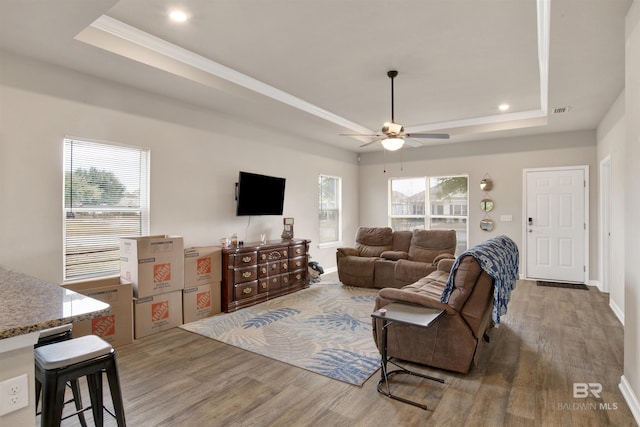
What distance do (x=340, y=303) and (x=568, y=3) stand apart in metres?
3.94

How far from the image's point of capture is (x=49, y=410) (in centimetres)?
150

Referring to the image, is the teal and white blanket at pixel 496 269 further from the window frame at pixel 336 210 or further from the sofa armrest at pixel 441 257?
the window frame at pixel 336 210

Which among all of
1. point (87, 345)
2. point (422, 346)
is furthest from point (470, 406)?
point (87, 345)

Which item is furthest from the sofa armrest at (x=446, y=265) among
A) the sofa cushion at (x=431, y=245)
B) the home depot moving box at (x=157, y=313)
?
the home depot moving box at (x=157, y=313)

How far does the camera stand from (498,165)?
6.77m

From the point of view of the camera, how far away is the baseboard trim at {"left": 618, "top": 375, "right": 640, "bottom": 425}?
2197 mm

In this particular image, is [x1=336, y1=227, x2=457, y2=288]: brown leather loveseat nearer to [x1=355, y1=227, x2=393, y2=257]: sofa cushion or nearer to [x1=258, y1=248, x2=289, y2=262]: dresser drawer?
[x1=355, y1=227, x2=393, y2=257]: sofa cushion

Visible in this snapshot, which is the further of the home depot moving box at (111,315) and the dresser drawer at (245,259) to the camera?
the dresser drawer at (245,259)

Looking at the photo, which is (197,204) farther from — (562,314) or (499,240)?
(562,314)

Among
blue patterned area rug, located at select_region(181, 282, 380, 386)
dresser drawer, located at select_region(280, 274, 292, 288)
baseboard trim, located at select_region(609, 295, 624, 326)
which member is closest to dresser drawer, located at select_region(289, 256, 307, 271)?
dresser drawer, located at select_region(280, 274, 292, 288)

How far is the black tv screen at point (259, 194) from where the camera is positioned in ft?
16.7

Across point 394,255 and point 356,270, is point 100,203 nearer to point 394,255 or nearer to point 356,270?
point 356,270
